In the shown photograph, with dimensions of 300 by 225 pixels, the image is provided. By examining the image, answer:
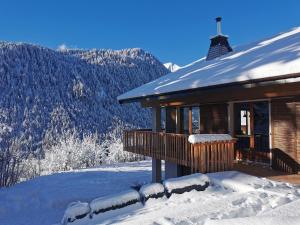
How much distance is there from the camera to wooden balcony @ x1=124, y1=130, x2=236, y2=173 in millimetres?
9062

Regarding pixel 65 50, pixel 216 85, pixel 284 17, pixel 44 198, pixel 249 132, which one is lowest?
pixel 44 198

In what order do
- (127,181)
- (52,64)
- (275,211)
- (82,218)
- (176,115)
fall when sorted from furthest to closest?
(52,64), (127,181), (176,115), (82,218), (275,211)

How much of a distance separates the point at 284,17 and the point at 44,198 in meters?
16.2

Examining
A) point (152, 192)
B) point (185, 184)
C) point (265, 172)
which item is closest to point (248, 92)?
point (265, 172)

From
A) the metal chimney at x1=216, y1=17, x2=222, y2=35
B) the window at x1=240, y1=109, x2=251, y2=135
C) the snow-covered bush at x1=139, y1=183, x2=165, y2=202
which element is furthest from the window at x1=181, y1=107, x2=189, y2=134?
the snow-covered bush at x1=139, y1=183, x2=165, y2=202

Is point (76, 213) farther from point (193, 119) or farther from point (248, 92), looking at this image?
point (193, 119)

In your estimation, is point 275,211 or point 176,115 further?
point 176,115

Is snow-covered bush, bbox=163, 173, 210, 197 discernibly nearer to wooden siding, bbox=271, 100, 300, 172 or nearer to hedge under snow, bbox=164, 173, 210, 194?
hedge under snow, bbox=164, 173, 210, 194

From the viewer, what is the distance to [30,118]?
7962 centimetres

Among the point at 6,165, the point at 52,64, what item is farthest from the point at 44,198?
the point at 52,64

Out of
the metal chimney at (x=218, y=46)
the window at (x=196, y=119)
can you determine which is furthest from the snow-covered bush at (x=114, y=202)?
the metal chimney at (x=218, y=46)

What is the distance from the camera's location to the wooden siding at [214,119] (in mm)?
12539

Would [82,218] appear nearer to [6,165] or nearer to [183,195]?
[183,195]

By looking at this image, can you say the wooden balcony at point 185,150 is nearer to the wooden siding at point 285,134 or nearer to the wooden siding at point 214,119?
the wooden siding at point 285,134
